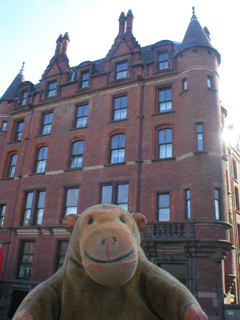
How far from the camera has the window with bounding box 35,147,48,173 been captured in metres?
20.7

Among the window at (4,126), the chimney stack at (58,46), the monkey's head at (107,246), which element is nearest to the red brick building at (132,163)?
the window at (4,126)

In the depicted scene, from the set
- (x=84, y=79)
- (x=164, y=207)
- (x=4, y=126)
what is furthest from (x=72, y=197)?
(x=4, y=126)

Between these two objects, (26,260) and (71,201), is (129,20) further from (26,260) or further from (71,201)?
(26,260)

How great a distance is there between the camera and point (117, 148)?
18203 millimetres

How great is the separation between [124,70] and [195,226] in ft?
38.7

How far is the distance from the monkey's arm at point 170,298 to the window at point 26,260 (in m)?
16.9

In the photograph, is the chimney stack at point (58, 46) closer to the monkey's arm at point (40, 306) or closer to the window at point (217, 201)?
the window at point (217, 201)

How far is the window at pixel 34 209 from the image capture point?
19.2 m

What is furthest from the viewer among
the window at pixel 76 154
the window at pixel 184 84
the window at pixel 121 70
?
the window at pixel 121 70

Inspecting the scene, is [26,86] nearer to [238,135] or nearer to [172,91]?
[172,91]

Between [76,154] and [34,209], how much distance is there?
4.61 m

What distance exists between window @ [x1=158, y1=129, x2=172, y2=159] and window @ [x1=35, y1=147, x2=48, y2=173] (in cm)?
856

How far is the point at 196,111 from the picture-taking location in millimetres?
15898

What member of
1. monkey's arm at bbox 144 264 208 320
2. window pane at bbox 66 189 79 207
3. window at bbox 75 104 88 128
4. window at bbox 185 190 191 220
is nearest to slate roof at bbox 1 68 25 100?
window at bbox 75 104 88 128
